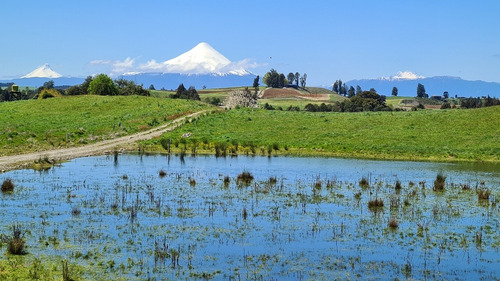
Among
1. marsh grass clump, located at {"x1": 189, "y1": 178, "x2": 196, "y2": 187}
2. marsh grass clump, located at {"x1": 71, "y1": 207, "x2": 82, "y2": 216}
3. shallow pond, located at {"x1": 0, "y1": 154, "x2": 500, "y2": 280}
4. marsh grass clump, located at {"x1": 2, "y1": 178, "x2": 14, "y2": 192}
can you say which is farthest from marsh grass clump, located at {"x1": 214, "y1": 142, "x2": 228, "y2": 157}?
marsh grass clump, located at {"x1": 71, "y1": 207, "x2": 82, "y2": 216}

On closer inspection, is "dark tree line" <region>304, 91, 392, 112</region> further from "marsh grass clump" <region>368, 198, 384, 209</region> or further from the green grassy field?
"marsh grass clump" <region>368, 198, 384, 209</region>

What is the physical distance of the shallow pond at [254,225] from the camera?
21.3m

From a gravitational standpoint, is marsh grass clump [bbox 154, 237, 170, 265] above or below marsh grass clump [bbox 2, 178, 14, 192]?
below

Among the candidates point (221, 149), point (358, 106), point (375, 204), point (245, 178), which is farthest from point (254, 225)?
point (358, 106)

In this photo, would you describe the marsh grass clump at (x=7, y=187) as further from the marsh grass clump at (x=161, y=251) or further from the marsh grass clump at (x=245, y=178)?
the marsh grass clump at (x=161, y=251)

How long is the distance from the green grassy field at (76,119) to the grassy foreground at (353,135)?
337 inches

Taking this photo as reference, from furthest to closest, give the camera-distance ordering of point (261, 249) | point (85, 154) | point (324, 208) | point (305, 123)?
point (305, 123) < point (85, 154) < point (324, 208) < point (261, 249)

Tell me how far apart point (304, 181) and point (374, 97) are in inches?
5673

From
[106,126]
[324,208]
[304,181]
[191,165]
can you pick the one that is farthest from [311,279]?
[106,126]

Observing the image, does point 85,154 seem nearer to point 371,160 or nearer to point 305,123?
point 371,160

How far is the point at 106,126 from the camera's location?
85688 millimetres

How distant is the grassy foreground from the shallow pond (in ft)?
74.6

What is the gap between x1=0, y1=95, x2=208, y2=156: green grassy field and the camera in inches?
2749

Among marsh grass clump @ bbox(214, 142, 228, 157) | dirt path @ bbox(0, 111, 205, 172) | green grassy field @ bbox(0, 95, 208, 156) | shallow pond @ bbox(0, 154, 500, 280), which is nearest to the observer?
shallow pond @ bbox(0, 154, 500, 280)
